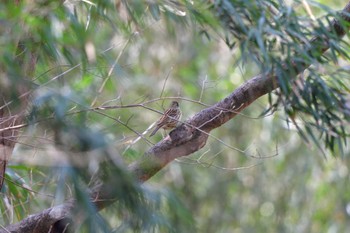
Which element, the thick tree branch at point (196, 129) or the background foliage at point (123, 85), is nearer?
the background foliage at point (123, 85)

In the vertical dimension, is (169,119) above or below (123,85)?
below

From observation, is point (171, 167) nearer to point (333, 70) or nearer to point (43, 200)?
point (43, 200)

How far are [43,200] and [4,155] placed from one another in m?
1.92

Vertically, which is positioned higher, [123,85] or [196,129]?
[123,85]

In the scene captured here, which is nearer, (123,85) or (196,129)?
(123,85)

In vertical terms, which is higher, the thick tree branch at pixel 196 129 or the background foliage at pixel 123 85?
the background foliage at pixel 123 85

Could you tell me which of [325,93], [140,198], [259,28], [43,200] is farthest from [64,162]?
[43,200]

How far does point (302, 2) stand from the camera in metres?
3.04

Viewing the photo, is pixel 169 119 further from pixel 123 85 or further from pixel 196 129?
pixel 123 85

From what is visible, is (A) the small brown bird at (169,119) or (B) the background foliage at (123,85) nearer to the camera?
(B) the background foliage at (123,85)

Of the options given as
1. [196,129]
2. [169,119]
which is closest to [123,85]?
[169,119]

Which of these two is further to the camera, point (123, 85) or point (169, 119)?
point (169, 119)

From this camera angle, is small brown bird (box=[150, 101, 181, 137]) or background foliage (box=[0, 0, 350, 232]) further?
small brown bird (box=[150, 101, 181, 137])

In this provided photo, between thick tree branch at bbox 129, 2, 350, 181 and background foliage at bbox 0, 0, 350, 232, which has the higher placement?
background foliage at bbox 0, 0, 350, 232
